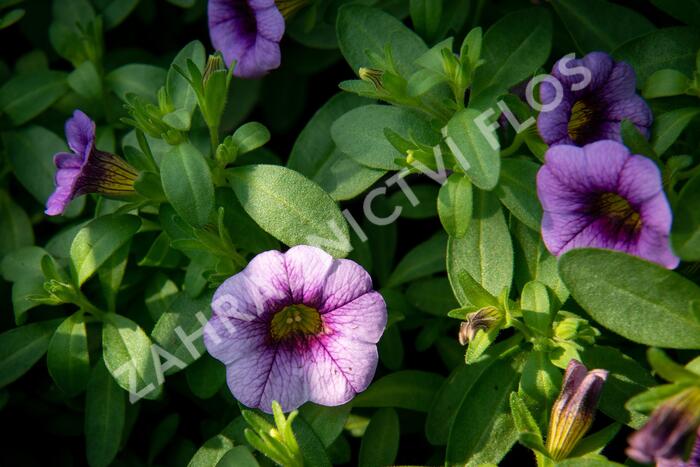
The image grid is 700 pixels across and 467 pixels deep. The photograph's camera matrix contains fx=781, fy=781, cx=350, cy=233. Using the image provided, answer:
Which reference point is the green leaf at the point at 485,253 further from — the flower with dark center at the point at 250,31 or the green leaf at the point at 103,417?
the green leaf at the point at 103,417

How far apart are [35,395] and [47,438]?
0.48 feet

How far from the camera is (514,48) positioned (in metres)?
1.91

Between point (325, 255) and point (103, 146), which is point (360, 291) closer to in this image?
point (325, 255)

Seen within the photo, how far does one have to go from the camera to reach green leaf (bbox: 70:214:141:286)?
6.35 ft

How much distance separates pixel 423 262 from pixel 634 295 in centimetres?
64

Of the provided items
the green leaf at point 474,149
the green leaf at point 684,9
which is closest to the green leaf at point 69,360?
the green leaf at point 474,149

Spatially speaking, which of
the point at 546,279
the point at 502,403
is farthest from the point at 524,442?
A: the point at 546,279

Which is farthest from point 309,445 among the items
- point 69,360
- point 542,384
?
point 69,360

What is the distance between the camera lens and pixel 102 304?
7.16 ft

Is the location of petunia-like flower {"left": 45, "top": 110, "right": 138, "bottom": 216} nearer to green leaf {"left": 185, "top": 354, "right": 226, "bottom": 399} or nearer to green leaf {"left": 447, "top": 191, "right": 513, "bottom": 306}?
green leaf {"left": 185, "top": 354, "right": 226, "bottom": 399}

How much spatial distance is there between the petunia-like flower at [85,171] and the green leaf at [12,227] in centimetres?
50

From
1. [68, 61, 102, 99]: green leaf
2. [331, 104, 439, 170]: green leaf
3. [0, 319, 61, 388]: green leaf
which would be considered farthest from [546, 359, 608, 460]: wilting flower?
[68, 61, 102, 99]: green leaf

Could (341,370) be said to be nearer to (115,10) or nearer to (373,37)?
(373,37)

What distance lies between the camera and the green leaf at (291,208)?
5.85ft
